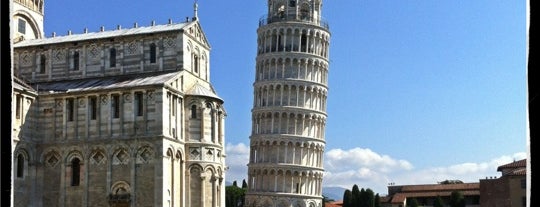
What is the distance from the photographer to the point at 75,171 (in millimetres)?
36344

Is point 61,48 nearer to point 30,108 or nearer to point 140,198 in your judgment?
point 30,108

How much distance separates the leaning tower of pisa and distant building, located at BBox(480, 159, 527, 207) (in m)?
18.4

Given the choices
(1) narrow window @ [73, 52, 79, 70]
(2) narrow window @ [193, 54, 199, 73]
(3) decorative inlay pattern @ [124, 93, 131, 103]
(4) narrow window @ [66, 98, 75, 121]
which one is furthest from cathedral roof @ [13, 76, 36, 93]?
(2) narrow window @ [193, 54, 199, 73]

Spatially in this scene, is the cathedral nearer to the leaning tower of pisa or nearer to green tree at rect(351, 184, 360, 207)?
the leaning tower of pisa

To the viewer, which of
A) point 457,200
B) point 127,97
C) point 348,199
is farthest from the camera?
point 457,200

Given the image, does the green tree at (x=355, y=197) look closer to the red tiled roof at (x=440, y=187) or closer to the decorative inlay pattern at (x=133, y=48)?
the red tiled roof at (x=440, y=187)

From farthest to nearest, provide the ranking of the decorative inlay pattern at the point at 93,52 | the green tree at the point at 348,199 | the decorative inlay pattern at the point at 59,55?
the green tree at the point at 348,199 < the decorative inlay pattern at the point at 59,55 < the decorative inlay pattern at the point at 93,52

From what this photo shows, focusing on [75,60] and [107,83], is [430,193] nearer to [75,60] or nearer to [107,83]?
[75,60]

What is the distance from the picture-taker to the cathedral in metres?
34.8

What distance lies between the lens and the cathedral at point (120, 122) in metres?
34.8

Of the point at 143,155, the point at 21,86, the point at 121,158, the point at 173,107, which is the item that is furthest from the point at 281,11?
the point at 143,155

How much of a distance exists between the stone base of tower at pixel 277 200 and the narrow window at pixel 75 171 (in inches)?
1315

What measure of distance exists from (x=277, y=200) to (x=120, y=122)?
113 ft

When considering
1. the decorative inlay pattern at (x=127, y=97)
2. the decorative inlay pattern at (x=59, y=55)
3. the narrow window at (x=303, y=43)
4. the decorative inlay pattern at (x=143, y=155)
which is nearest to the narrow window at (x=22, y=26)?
the decorative inlay pattern at (x=59, y=55)
